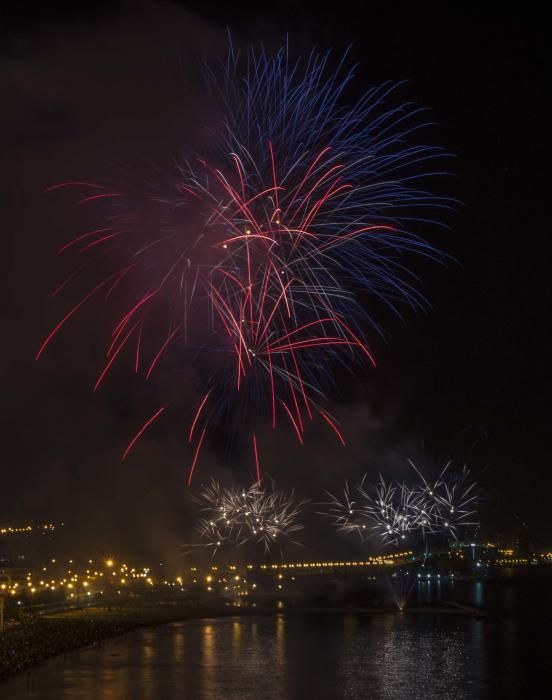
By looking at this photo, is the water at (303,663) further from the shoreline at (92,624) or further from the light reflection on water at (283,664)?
the shoreline at (92,624)

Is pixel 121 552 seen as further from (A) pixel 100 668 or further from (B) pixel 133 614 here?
(A) pixel 100 668

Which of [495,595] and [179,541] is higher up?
[179,541]

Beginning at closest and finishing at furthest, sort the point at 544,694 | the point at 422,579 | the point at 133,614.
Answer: the point at 544,694, the point at 133,614, the point at 422,579

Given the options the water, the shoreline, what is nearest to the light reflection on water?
the water

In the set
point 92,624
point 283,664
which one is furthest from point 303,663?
point 92,624

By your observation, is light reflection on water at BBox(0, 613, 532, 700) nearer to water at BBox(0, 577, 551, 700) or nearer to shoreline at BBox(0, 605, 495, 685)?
water at BBox(0, 577, 551, 700)

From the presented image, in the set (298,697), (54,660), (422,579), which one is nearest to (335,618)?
(54,660)

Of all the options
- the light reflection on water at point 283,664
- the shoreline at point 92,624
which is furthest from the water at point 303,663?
the shoreline at point 92,624

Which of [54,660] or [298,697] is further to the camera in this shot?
[54,660]

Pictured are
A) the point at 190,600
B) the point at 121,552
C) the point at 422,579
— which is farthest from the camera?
the point at 422,579
